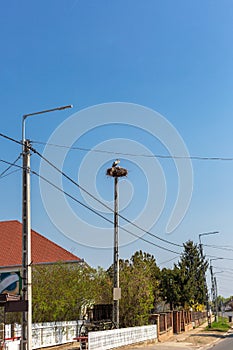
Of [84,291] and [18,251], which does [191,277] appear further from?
[84,291]

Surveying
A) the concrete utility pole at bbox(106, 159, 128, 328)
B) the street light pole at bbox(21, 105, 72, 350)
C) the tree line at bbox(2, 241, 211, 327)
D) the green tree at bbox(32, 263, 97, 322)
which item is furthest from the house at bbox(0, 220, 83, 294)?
the street light pole at bbox(21, 105, 72, 350)

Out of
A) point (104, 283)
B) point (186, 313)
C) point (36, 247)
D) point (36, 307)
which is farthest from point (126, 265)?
point (186, 313)

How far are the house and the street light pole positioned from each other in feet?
76.5

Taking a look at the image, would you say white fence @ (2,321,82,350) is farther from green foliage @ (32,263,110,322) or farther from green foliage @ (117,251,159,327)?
green foliage @ (117,251,159,327)

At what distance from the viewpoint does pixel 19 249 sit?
4544 centimetres

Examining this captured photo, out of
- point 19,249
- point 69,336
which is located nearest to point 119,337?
point 69,336

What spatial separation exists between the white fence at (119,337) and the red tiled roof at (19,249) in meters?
11.3

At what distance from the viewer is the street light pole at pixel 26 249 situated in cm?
1711

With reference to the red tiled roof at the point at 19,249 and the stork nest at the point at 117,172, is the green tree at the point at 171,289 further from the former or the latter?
the stork nest at the point at 117,172

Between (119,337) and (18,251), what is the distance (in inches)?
763

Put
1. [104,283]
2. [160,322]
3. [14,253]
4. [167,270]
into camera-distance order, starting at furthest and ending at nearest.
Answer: [167,270] < [14,253] < [160,322] < [104,283]

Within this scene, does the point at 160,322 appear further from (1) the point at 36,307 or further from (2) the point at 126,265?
Answer: (1) the point at 36,307

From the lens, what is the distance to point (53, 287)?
1133 inches

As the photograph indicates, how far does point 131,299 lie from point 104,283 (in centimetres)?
200
